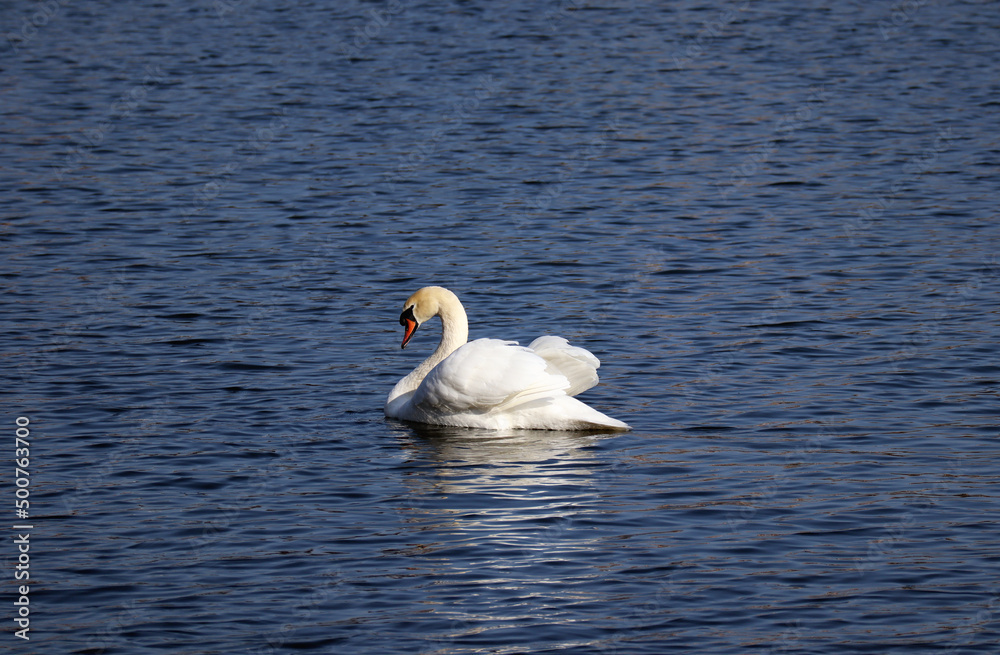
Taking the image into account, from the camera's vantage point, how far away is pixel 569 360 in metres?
10.6

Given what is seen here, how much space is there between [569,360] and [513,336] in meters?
2.27

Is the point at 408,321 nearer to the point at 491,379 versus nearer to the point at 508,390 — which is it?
the point at 491,379

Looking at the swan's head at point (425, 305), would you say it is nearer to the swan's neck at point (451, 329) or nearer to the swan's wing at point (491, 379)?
the swan's neck at point (451, 329)

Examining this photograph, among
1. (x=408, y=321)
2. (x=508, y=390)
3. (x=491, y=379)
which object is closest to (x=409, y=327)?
(x=408, y=321)

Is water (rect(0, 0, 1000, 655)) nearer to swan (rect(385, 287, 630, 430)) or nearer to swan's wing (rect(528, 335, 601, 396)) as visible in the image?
swan (rect(385, 287, 630, 430))

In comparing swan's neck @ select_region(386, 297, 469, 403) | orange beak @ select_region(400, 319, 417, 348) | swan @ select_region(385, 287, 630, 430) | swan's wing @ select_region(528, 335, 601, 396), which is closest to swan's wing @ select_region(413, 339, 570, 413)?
swan @ select_region(385, 287, 630, 430)

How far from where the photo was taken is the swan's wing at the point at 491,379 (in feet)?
33.6

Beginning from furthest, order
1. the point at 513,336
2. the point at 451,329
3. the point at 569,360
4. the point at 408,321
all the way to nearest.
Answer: the point at 513,336
the point at 408,321
the point at 451,329
the point at 569,360

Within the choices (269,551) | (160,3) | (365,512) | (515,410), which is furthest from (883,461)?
(160,3)

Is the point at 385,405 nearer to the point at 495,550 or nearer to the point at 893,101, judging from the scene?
the point at 495,550

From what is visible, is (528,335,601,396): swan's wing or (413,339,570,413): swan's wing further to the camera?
(528,335,601,396): swan's wing

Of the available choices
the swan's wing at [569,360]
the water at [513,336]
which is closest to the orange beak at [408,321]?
the water at [513,336]

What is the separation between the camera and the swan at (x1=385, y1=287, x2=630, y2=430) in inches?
404

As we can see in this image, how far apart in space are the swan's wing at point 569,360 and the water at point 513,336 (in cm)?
48
